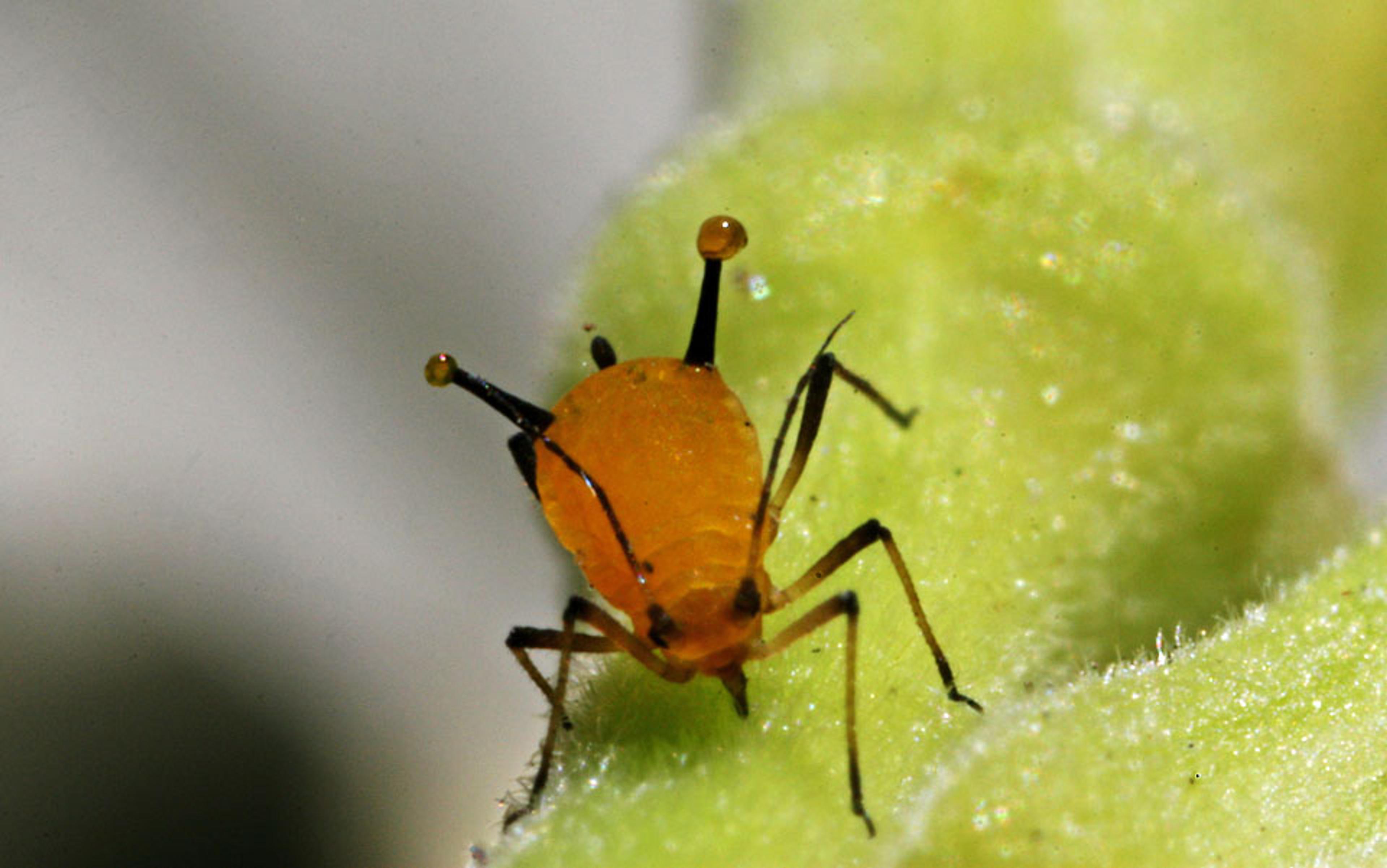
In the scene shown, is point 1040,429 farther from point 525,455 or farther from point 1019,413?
point 525,455

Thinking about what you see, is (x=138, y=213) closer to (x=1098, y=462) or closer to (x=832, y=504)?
(x=832, y=504)

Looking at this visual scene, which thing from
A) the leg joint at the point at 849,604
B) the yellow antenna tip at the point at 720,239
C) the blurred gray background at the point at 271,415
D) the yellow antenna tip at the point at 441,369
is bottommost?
the leg joint at the point at 849,604

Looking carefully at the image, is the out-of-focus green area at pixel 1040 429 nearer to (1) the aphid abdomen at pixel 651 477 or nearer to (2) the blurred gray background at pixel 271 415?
(1) the aphid abdomen at pixel 651 477

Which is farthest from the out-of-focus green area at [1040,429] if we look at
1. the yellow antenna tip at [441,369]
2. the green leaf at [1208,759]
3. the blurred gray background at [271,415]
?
the blurred gray background at [271,415]

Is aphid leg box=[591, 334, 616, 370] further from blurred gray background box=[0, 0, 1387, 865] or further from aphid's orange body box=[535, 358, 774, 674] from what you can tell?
blurred gray background box=[0, 0, 1387, 865]

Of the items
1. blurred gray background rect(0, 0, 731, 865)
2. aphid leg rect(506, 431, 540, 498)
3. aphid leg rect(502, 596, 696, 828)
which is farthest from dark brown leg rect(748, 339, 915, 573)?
blurred gray background rect(0, 0, 731, 865)

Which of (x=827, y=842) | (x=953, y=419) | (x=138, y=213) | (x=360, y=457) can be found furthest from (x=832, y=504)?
(x=138, y=213)
